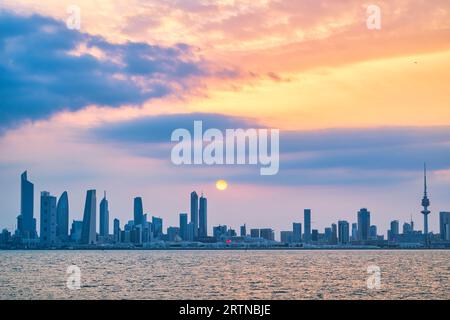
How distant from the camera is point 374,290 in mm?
88750

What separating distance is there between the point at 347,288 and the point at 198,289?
17897 mm

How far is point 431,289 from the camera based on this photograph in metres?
91.6

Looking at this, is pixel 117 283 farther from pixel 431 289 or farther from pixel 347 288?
pixel 431 289
